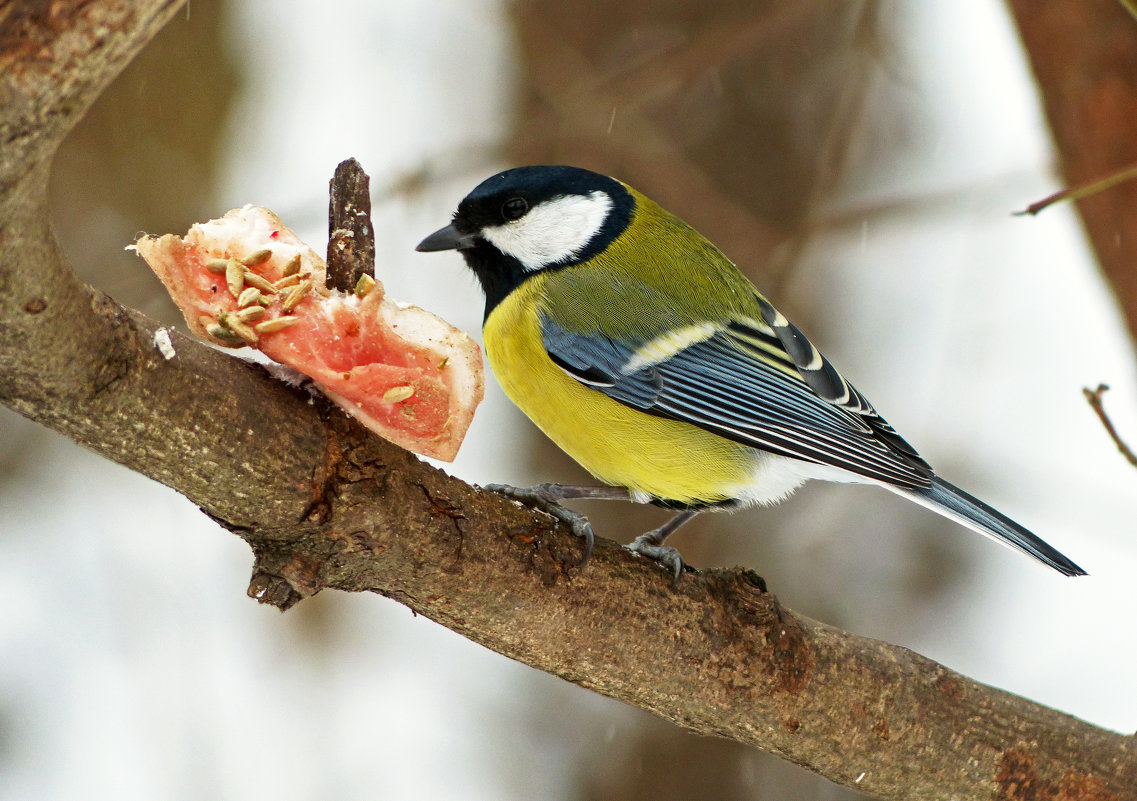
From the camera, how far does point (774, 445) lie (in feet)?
8.18

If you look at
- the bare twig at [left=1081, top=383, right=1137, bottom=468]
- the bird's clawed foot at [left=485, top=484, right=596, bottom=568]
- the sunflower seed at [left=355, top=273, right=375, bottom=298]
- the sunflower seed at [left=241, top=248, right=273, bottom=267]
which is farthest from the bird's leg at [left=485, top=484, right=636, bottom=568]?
the bare twig at [left=1081, top=383, right=1137, bottom=468]

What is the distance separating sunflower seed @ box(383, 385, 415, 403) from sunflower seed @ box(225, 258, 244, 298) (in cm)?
29

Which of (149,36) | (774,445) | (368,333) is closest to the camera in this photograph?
(149,36)

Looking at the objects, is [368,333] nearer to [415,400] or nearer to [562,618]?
[415,400]

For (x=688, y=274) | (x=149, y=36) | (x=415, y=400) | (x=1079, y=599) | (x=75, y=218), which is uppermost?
(x=149, y=36)

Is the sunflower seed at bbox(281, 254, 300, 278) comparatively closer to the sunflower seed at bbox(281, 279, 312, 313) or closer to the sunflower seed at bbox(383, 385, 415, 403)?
the sunflower seed at bbox(281, 279, 312, 313)

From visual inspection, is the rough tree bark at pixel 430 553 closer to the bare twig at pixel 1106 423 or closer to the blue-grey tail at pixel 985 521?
the blue-grey tail at pixel 985 521

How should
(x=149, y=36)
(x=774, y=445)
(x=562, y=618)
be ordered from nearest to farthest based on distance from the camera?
(x=149, y=36)
(x=562, y=618)
(x=774, y=445)

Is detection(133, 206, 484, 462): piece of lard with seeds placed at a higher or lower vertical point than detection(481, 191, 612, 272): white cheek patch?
higher

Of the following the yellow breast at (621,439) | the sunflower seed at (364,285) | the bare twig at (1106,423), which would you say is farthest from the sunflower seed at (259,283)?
the bare twig at (1106,423)

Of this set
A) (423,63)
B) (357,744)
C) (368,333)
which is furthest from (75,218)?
(368,333)

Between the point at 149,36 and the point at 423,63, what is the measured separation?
3.89 metres

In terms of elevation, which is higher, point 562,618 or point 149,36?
point 149,36

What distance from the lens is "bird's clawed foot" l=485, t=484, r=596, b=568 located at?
6.33 ft
